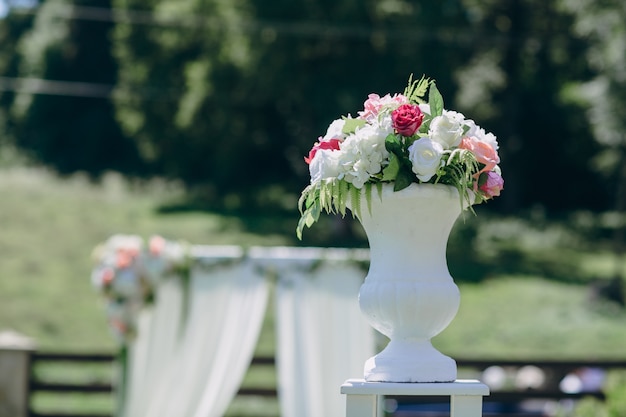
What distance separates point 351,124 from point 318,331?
5550 mm

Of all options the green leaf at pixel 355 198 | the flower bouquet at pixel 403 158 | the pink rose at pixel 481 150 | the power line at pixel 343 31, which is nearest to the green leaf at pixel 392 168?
the flower bouquet at pixel 403 158

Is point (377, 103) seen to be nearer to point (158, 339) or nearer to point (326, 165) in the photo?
point (326, 165)

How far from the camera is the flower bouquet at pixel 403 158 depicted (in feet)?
11.5

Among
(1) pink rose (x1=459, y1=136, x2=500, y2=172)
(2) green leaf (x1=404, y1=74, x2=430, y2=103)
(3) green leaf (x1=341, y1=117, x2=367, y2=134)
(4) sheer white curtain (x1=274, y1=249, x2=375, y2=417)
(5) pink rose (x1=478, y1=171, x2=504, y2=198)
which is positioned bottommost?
(4) sheer white curtain (x1=274, y1=249, x2=375, y2=417)

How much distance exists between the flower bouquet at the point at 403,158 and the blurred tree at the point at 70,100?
3544 cm

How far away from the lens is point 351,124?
3.66 m

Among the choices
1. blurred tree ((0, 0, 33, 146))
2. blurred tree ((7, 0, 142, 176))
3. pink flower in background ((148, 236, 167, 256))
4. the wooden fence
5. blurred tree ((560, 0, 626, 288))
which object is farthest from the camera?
blurred tree ((0, 0, 33, 146))

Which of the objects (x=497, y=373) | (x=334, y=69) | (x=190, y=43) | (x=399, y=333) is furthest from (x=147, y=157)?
(x=399, y=333)

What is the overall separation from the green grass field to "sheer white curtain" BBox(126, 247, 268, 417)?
26.1 ft

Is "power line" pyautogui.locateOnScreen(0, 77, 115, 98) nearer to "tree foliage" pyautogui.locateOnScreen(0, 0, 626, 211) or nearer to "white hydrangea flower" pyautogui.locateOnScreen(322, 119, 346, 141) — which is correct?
"tree foliage" pyautogui.locateOnScreen(0, 0, 626, 211)

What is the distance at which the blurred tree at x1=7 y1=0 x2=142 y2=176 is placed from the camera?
39.8 meters

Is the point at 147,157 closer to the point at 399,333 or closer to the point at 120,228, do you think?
the point at 120,228

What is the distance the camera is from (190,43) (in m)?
34.5

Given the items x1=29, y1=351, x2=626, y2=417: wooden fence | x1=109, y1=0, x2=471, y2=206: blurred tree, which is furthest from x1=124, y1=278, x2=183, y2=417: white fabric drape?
x1=109, y1=0, x2=471, y2=206: blurred tree
